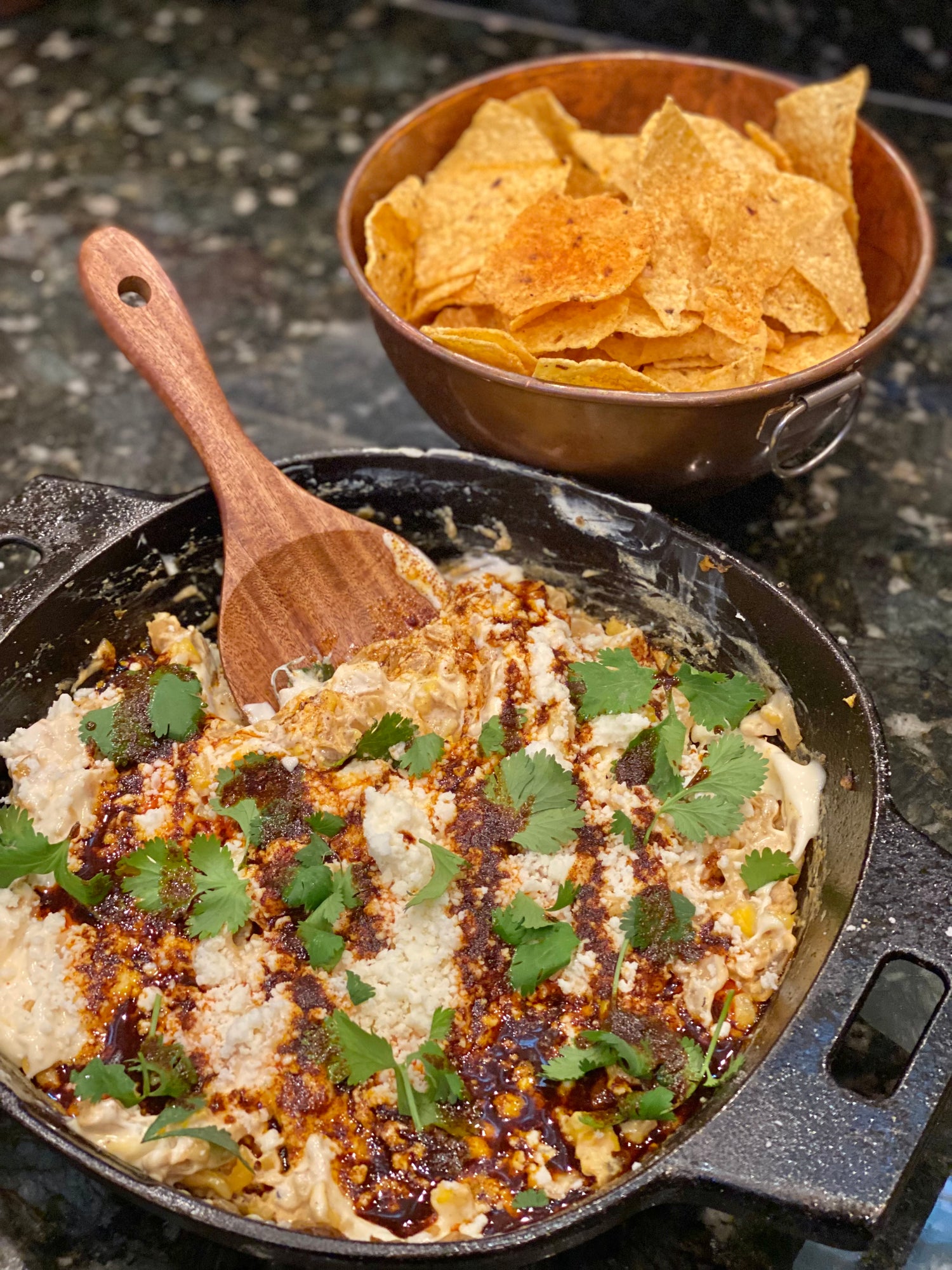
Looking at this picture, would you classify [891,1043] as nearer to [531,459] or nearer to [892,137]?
[531,459]

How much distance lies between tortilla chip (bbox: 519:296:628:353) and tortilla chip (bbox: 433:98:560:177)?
39cm

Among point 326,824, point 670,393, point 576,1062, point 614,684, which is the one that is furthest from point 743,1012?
point 670,393

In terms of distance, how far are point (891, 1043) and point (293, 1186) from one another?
28.7 inches

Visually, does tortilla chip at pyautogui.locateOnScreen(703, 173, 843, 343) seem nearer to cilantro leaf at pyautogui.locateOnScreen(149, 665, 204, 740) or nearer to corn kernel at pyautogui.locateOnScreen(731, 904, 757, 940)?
corn kernel at pyautogui.locateOnScreen(731, 904, 757, 940)

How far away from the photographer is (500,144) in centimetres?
181

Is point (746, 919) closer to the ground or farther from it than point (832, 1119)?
closer to the ground

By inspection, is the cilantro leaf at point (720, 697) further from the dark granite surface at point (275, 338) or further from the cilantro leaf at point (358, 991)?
the cilantro leaf at point (358, 991)

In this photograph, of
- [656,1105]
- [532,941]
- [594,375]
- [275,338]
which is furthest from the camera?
[275,338]

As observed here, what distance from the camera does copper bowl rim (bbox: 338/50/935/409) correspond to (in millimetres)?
1410

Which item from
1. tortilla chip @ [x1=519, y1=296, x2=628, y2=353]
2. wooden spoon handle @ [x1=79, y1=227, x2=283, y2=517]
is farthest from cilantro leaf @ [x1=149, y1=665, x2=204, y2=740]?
tortilla chip @ [x1=519, y1=296, x2=628, y2=353]

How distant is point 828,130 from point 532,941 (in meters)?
1.37

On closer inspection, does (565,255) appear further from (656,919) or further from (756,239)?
(656,919)

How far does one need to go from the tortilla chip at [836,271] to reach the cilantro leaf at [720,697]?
1.92ft

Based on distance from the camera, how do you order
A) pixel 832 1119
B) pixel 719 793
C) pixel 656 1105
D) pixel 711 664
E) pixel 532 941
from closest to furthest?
pixel 832 1119 → pixel 656 1105 → pixel 532 941 → pixel 719 793 → pixel 711 664
